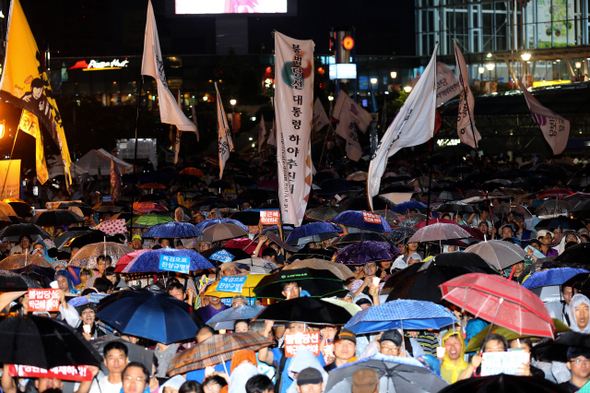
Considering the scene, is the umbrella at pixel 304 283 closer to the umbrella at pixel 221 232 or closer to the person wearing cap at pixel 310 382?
the person wearing cap at pixel 310 382

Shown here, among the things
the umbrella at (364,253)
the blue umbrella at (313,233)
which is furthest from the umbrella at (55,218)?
the umbrella at (364,253)

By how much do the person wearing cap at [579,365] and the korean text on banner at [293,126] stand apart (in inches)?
229

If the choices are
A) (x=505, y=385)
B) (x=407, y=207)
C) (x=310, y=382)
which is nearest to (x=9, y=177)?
(x=407, y=207)

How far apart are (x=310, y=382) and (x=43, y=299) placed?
268cm

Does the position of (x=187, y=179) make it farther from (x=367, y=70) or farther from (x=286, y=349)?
(x=367, y=70)

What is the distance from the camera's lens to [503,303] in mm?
6613

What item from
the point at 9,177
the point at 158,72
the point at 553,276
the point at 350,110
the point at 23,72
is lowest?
the point at 553,276

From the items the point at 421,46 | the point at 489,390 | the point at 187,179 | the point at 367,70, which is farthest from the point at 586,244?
the point at 367,70

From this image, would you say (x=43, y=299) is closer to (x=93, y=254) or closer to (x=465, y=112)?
(x=93, y=254)

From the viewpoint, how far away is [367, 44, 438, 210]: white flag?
33.0ft

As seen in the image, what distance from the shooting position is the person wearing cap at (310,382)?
555 centimetres

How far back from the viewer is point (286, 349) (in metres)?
6.45

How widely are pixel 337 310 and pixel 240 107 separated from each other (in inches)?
2539

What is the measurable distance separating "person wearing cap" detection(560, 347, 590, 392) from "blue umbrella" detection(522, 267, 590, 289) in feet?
7.49
